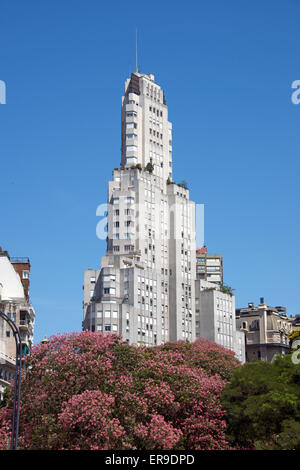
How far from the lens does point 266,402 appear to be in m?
61.9

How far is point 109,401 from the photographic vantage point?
57.1m

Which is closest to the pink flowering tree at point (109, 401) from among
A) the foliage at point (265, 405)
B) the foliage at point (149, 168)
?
the foliage at point (265, 405)

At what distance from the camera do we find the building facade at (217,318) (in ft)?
592

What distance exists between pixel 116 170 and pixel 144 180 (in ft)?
22.4

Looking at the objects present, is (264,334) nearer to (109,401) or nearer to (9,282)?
(9,282)

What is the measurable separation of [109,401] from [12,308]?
44004 mm

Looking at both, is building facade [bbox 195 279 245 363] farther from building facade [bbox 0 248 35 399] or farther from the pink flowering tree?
the pink flowering tree

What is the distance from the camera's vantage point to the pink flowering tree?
55.8 m

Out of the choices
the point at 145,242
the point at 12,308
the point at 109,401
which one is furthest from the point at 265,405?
the point at 145,242

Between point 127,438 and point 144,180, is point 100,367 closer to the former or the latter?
point 127,438

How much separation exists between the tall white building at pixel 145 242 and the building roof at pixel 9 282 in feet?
173

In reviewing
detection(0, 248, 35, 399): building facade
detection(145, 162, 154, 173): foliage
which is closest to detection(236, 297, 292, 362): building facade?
detection(145, 162, 154, 173): foliage

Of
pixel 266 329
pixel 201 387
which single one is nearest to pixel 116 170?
pixel 266 329

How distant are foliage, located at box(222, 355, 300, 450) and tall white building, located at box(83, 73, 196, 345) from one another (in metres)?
92.1
